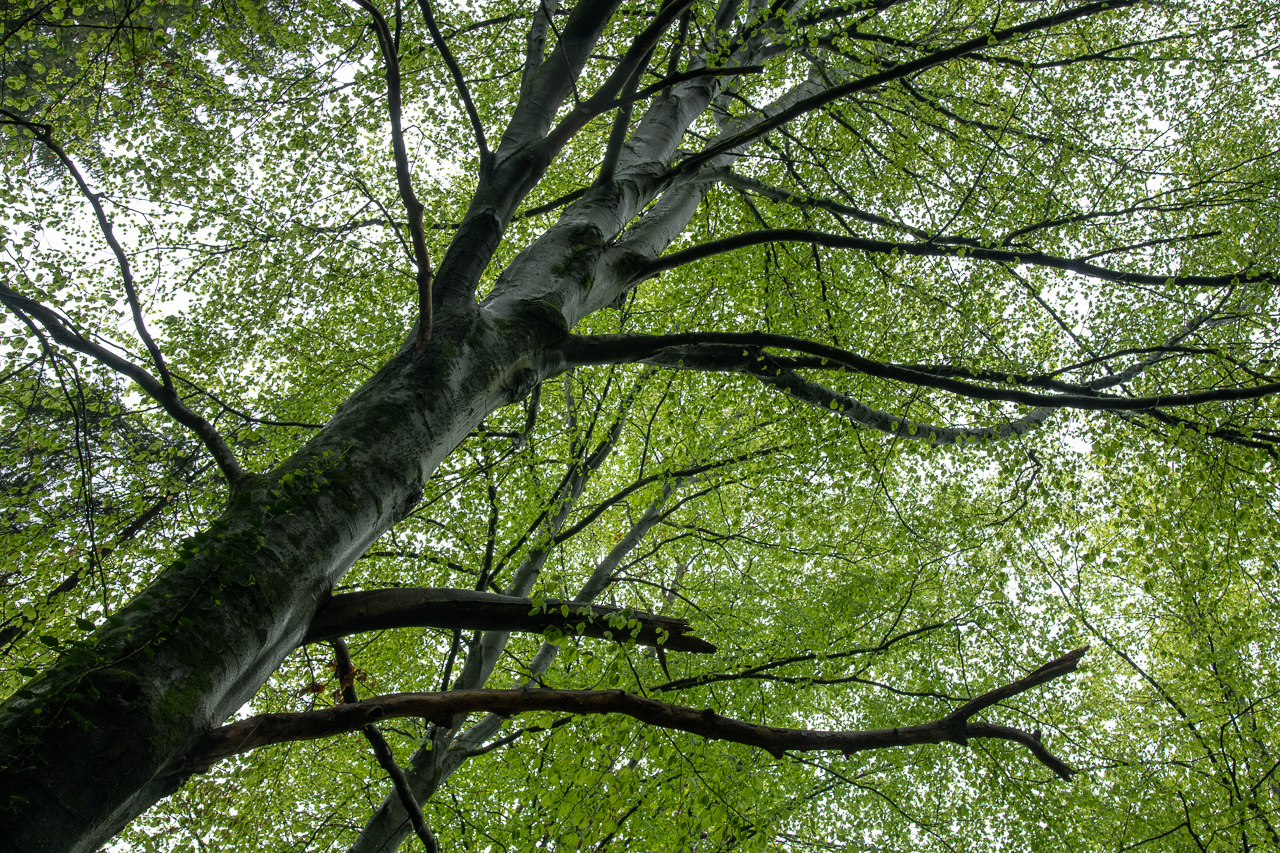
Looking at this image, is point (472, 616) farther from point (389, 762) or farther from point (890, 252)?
point (890, 252)

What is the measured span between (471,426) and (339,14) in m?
5.47

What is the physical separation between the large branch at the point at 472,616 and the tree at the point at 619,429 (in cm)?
2

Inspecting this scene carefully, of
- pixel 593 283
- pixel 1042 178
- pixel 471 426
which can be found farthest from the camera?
pixel 1042 178

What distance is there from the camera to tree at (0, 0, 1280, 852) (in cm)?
240

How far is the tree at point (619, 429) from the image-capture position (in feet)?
7.87

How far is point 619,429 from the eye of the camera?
7.60 meters

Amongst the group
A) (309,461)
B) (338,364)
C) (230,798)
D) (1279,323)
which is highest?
(1279,323)

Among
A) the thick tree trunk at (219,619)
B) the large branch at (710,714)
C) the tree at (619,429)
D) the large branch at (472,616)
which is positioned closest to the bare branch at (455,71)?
the tree at (619,429)

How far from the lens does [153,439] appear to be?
518cm

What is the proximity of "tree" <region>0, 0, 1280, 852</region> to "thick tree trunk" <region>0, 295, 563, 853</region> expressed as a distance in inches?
0.4

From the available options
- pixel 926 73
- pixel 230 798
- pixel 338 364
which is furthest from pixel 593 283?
pixel 926 73

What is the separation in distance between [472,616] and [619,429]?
16.9ft

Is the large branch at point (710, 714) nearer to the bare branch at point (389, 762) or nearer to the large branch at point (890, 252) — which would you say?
the bare branch at point (389, 762)

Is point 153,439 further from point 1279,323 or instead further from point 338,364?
point 1279,323
